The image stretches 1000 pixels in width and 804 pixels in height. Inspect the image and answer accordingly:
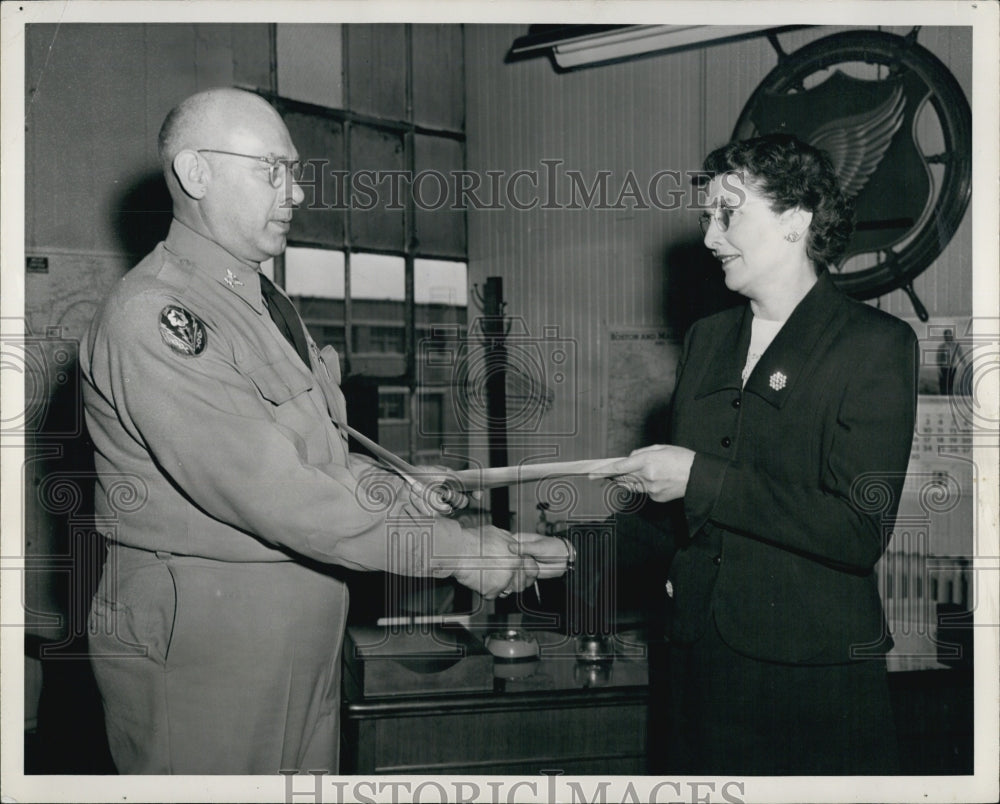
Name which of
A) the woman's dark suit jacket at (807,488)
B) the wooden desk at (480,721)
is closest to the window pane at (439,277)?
the wooden desk at (480,721)

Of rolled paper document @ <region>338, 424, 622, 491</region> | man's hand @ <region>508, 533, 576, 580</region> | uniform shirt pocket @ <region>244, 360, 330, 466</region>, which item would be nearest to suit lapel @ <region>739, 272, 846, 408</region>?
rolled paper document @ <region>338, 424, 622, 491</region>

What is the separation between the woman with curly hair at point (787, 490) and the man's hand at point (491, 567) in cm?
31

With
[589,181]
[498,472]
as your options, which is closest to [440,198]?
[589,181]

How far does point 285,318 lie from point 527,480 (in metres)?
0.63

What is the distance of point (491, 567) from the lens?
1.78 metres

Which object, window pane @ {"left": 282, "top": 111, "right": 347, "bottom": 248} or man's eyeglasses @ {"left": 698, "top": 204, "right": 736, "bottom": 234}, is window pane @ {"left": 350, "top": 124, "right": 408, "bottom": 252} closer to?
window pane @ {"left": 282, "top": 111, "right": 347, "bottom": 248}

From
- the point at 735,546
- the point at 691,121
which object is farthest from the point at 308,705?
the point at 691,121

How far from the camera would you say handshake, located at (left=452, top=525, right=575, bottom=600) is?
1763 mm

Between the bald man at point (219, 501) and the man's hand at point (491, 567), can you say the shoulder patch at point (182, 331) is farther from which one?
the man's hand at point (491, 567)

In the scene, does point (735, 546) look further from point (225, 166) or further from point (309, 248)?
point (309, 248)

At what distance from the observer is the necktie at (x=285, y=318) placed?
183 centimetres

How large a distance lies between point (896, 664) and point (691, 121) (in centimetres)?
219

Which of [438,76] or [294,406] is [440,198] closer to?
[438,76]

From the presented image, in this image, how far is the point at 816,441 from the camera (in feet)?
5.38
